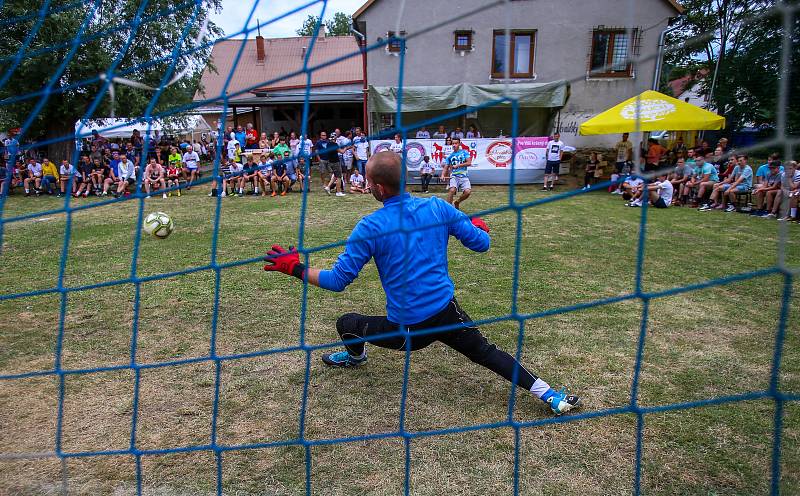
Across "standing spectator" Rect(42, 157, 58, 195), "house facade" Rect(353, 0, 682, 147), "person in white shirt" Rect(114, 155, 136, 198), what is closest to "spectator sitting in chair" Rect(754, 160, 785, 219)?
"house facade" Rect(353, 0, 682, 147)

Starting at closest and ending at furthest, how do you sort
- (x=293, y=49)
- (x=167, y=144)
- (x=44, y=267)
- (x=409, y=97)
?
(x=44, y=267) < (x=409, y=97) < (x=167, y=144) < (x=293, y=49)

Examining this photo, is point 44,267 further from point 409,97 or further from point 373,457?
point 409,97

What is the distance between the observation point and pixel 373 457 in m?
2.63

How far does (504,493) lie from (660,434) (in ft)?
3.25

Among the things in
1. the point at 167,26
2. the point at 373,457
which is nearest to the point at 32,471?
the point at 373,457

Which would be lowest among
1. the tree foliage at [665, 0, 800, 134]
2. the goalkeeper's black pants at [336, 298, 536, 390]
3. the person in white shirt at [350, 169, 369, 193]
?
the goalkeeper's black pants at [336, 298, 536, 390]

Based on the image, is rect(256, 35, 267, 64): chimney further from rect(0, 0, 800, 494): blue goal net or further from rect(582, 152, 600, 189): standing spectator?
rect(0, 0, 800, 494): blue goal net

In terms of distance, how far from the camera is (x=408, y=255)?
8.78ft

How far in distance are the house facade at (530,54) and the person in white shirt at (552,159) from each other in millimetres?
2105

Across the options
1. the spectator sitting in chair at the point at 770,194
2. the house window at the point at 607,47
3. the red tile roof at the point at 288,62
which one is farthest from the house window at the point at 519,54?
the red tile roof at the point at 288,62

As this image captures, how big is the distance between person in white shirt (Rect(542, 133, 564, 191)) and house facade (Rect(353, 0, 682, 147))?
210 cm

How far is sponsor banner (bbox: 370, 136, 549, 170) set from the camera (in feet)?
43.7

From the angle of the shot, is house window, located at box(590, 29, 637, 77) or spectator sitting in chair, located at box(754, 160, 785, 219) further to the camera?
house window, located at box(590, 29, 637, 77)

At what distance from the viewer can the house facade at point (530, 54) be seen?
47.8 feet
